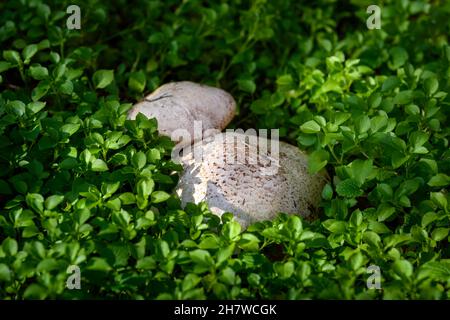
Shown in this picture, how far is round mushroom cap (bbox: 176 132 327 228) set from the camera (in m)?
2.70

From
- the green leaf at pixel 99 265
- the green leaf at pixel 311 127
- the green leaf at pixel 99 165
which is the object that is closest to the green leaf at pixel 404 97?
the green leaf at pixel 311 127

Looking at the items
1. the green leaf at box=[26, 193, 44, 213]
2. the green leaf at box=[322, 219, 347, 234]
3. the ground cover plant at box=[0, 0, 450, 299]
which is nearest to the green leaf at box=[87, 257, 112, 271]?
the ground cover plant at box=[0, 0, 450, 299]

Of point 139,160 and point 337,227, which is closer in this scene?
point 337,227

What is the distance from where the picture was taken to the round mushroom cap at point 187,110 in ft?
10.0

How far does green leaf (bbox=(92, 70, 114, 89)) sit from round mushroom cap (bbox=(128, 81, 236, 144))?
0.19 metres

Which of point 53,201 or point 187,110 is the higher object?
point 187,110

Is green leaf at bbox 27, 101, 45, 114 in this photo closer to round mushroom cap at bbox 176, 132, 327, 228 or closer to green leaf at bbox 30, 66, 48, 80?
green leaf at bbox 30, 66, 48, 80

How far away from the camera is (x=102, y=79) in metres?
3.19

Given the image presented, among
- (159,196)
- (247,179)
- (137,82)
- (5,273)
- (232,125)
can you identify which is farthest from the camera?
(232,125)

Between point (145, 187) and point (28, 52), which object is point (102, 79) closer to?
point (28, 52)

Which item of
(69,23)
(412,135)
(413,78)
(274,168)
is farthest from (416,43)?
(69,23)

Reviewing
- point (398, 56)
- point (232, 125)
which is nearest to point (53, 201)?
point (232, 125)

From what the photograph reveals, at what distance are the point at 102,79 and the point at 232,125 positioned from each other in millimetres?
747

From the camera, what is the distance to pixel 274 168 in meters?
2.85
